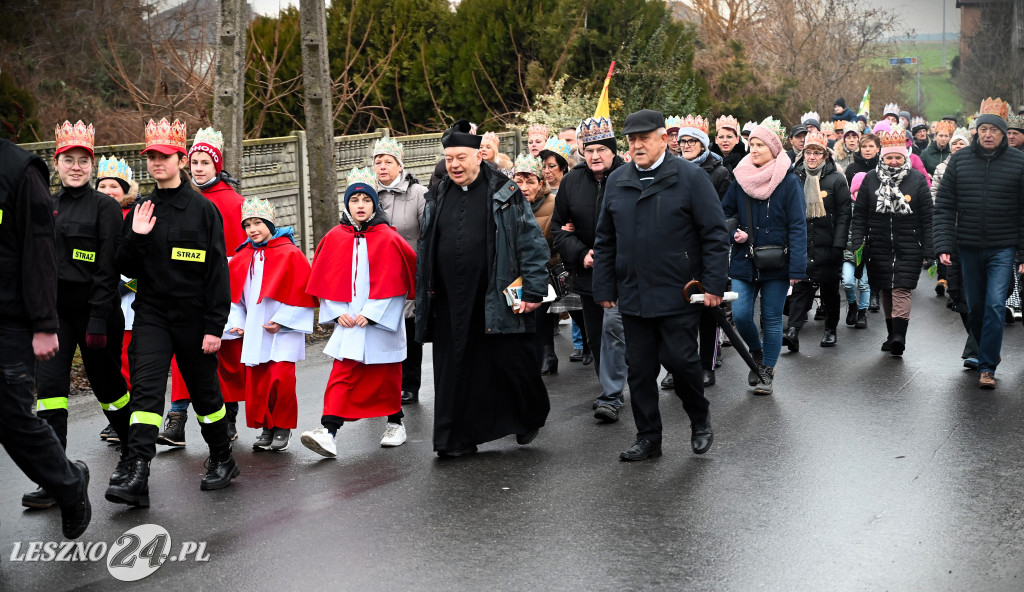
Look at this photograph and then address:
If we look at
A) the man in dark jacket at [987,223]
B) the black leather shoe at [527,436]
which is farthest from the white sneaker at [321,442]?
the man in dark jacket at [987,223]

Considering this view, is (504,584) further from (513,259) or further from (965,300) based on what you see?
(965,300)

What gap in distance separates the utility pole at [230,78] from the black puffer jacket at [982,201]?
23.5ft

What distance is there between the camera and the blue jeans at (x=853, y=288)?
12.9 meters

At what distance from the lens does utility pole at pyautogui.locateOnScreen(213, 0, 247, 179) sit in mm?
12457

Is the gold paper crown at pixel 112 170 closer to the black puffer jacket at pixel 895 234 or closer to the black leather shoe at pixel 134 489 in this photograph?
the black leather shoe at pixel 134 489

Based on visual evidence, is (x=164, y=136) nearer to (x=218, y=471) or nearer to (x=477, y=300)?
(x=218, y=471)

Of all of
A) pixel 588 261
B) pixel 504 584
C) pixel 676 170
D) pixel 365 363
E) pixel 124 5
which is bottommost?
pixel 504 584

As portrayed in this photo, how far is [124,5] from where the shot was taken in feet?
80.8

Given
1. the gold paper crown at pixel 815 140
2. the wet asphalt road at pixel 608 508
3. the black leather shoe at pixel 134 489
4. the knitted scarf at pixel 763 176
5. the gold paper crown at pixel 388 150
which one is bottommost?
the wet asphalt road at pixel 608 508

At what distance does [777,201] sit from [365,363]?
3.91m

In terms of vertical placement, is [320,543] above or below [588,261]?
below

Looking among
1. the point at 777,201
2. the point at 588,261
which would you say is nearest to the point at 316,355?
the point at 588,261

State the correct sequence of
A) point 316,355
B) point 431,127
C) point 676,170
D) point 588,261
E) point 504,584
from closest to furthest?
point 504,584, point 676,170, point 588,261, point 316,355, point 431,127

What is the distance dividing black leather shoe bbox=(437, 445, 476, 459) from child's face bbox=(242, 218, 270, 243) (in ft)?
6.26
